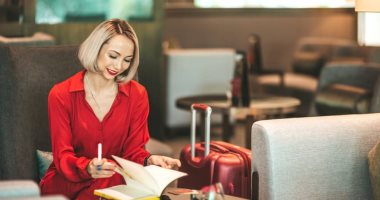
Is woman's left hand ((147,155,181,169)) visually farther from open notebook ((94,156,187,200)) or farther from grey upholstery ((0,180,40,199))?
grey upholstery ((0,180,40,199))

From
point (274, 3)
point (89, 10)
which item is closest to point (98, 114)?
point (89, 10)

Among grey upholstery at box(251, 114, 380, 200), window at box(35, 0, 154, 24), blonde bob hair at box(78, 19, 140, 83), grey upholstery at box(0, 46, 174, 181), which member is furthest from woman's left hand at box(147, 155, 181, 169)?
window at box(35, 0, 154, 24)

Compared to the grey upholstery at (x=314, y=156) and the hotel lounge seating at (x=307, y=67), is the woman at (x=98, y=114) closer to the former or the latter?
the grey upholstery at (x=314, y=156)

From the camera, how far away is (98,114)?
3.42m

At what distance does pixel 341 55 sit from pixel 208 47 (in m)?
2.00

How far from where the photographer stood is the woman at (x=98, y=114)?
3.29m

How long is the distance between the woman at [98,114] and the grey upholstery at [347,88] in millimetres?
3146

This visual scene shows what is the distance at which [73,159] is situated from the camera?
326cm

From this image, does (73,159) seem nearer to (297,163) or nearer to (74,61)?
(74,61)

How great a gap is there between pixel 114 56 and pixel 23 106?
0.59 metres

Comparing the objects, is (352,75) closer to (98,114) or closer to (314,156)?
(314,156)

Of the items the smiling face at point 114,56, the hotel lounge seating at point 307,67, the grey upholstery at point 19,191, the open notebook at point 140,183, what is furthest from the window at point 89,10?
the grey upholstery at point 19,191

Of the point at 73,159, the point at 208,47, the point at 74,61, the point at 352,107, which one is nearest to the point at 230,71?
the point at 352,107

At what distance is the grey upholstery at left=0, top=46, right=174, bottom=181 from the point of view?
11.7 ft
